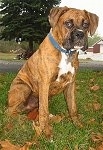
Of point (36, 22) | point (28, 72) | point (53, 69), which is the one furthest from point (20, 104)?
point (36, 22)

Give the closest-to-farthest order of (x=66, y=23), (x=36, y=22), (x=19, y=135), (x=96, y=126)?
(x=19, y=135)
(x=66, y=23)
(x=96, y=126)
(x=36, y=22)

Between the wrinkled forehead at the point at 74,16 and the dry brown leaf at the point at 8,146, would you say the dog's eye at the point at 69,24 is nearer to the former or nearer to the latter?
the wrinkled forehead at the point at 74,16

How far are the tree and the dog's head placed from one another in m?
27.4

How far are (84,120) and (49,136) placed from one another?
1.10m

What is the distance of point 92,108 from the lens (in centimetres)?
679

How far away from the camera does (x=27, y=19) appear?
3403 cm

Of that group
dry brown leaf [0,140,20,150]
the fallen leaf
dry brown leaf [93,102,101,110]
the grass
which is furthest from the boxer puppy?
dry brown leaf [93,102,101,110]

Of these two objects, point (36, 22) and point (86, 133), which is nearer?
point (86, 133)

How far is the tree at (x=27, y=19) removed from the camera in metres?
33.2

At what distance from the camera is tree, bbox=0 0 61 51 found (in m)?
33.2

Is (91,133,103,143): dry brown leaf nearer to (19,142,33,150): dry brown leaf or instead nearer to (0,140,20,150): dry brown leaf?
(19,142,33,150): dry brown leaf

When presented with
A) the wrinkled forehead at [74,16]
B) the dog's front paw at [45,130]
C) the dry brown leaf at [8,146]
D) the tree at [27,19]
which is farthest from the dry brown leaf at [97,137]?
the tree at [27,19]

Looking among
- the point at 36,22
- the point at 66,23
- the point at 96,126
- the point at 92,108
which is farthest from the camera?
the point at 36,22

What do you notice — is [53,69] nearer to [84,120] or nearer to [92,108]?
[84,120]
